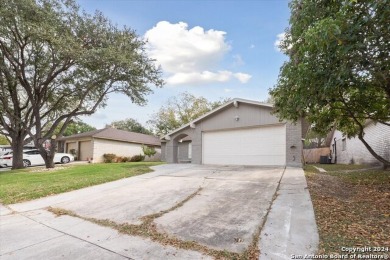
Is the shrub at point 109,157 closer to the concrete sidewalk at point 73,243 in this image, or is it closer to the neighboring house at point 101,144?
the neighboring house at point 101,144

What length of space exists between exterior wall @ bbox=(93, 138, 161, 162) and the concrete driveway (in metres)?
16.4

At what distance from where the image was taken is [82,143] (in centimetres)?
2547

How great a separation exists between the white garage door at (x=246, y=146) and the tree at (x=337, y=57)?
5083 mm

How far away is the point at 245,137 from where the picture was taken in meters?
14.4

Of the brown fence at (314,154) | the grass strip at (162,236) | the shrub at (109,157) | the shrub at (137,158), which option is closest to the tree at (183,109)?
the shrub at (137,158)

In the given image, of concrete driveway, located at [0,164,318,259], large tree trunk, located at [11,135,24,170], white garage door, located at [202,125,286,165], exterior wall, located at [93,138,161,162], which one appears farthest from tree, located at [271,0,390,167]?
exterior wall, located at [93,138,161,162]

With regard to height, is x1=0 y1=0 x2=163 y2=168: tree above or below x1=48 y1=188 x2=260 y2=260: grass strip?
above

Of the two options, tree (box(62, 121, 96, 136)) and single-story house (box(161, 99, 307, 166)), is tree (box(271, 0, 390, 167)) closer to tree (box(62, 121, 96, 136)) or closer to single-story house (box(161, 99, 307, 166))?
single-story house (box(161, 99, 307, 166))

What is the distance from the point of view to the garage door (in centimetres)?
2435

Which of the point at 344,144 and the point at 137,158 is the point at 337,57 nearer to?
the point at 344,144

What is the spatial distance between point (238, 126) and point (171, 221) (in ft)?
33.9

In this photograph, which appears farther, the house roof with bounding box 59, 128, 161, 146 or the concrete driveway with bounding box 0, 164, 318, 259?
the house roof with bounding box 59, 128, 161, 146

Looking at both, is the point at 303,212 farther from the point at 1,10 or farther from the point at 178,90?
the point at 178,90

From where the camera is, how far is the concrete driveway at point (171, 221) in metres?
3.71
